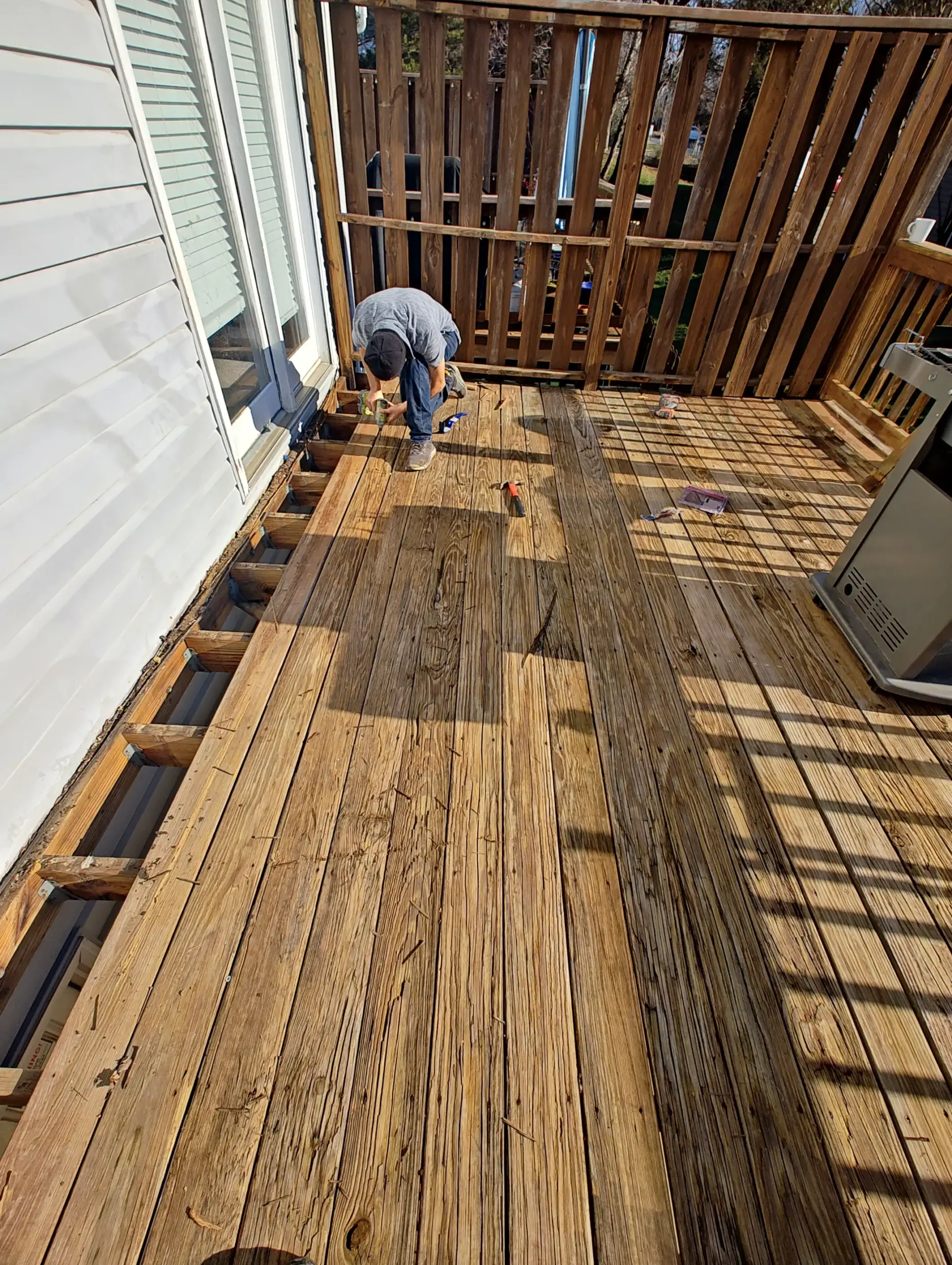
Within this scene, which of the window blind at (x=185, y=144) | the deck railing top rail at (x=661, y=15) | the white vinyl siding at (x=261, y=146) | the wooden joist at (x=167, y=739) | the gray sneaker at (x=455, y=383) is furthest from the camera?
the gray sneaker at (x=455, y=383)

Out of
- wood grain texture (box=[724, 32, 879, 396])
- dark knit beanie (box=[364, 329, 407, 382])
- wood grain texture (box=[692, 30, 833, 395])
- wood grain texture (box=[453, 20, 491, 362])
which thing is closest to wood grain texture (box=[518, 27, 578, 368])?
wood grain texture (box=[453, 20, 491, 362])

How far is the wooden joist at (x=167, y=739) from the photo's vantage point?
1829 mm

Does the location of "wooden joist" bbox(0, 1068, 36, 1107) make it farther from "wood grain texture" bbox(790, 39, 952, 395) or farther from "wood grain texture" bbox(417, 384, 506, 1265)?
"wood grain texture" bbox(790, 39, 952, 395)

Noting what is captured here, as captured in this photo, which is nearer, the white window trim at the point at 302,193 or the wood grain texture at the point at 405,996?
the wood grain texture at the point at 405,996

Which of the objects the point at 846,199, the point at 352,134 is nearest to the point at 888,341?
the point at 846,199

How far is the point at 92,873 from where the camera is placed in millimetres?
1507

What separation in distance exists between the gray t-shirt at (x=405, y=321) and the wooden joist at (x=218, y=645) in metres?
1.65

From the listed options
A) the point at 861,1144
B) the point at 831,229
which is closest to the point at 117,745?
the point at 861,1144

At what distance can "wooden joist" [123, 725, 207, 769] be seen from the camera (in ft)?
6.00

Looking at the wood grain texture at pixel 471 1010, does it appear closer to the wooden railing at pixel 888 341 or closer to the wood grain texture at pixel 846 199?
the wooden railing at pixel 888 341

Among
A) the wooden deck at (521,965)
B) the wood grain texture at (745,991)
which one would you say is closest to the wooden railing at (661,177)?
the wooden deck at (521,965)

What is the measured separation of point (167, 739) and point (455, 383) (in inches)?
122

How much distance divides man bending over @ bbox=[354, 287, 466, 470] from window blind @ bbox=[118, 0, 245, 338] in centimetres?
66

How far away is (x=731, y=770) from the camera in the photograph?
184 centimetres
